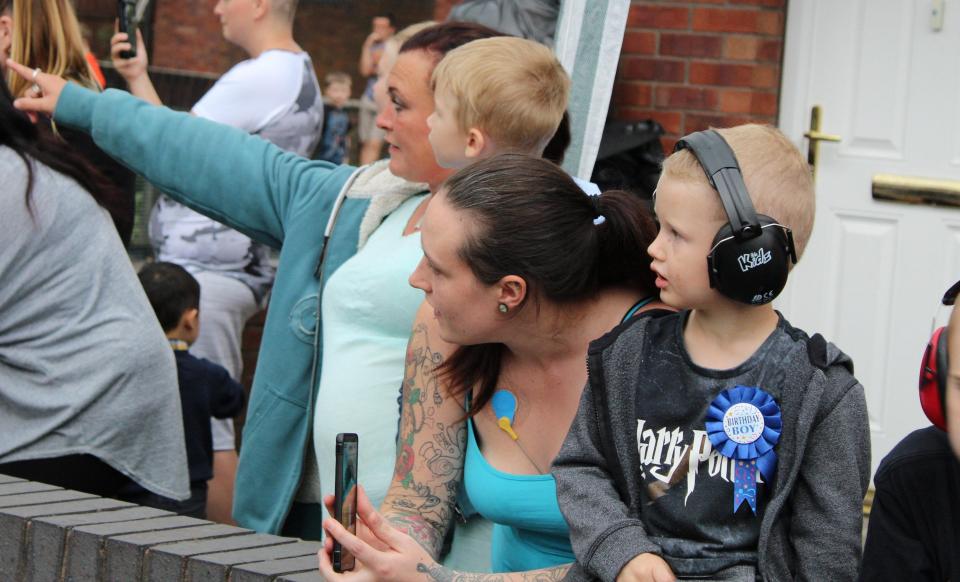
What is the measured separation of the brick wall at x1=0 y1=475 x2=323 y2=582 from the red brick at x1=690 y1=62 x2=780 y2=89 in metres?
3.72

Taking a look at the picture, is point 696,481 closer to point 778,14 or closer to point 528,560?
point 528,560

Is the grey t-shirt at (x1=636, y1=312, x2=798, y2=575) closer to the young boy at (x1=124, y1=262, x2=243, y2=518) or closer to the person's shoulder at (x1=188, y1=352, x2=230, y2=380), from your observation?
the young boy at (x1=124, y1=262, x2=243, y2=518)

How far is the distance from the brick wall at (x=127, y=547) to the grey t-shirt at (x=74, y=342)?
2.05 ft

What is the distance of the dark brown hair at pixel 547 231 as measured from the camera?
94.2 inches

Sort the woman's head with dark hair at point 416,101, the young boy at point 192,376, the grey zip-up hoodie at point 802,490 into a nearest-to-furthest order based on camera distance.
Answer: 1. the grey zip-up hoodie at point 802,490
2. the woman's head with dark hair at point 416,101
3. the young boy at point 192,376

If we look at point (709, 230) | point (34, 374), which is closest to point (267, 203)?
point (34, 374)

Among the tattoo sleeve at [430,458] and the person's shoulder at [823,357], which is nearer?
the person's shoulder at [823,357]

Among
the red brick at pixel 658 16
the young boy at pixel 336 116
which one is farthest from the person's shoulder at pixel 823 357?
the young boy at pixel 336 116

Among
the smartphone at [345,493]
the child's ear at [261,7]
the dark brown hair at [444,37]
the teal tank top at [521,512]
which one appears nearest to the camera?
the smartphone at [345,493]

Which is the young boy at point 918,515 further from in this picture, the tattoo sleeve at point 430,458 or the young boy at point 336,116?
the young boy at point 336,116

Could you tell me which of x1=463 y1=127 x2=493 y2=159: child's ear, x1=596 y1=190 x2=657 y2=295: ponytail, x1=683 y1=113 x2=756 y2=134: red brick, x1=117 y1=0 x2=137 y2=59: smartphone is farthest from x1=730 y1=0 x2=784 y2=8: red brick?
x1=596 y1=190 x2=657 y2=295: ponytail

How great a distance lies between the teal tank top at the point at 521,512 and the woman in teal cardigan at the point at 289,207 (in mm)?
504

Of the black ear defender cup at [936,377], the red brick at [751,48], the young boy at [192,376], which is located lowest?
the young boy at [192,376]

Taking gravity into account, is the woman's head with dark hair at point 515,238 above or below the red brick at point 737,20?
below
